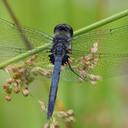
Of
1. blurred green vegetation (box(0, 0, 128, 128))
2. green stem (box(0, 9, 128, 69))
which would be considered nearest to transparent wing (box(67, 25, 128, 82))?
green stem (box(0, 9, 128, 69))

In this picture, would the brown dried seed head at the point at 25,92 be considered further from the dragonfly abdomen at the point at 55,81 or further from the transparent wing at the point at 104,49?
the transparent wing at the point at 104,49

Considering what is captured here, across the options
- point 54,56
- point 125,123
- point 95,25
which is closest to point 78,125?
Answer: point 125,123

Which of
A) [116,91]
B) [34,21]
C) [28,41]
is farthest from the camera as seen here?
[34,21]

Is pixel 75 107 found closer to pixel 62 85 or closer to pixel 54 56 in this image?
pixel 62 85

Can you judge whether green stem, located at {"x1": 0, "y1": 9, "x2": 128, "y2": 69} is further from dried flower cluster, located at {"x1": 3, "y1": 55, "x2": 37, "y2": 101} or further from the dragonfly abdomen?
the dragonfly abdomen

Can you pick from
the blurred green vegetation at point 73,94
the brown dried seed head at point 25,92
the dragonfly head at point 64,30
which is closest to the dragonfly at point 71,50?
the dragonfly head at point 64,30

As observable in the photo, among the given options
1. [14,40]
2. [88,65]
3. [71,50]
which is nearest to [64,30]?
[71,50]

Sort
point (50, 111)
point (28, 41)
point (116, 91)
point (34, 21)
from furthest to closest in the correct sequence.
Answer: point (34, 21) → point (116, 91) → point (28, 41) → point (50, 111)
